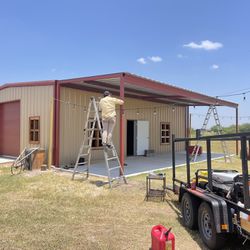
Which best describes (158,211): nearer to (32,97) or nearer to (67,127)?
(67,127)

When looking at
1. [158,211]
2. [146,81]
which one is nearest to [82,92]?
[146,81]

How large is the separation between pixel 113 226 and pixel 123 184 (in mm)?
3031

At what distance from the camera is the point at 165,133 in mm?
17219

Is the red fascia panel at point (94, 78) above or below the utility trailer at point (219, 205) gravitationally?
above

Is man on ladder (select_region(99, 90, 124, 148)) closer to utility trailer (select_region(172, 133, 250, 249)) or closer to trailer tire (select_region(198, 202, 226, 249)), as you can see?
utility trailer (select_region(172, 133, 250, 249))

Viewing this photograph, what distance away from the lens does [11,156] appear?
13.0m

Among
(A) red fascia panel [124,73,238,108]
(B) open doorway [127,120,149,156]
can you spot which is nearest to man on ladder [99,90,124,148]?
(A) red fascia panel [124,73,238,108]

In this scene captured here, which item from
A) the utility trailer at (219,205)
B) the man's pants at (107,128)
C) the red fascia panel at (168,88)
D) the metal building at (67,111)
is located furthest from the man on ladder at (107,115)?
the utility trailer at (219,205)

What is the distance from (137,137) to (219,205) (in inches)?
452

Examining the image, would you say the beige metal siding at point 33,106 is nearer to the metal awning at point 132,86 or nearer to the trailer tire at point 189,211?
the metal awning at point 132,86

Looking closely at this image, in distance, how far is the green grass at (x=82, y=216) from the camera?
13.0ft

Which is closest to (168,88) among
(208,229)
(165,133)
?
(165,133)

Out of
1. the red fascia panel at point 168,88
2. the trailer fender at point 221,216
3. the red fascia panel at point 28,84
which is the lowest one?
the trailer fender at point 221,216

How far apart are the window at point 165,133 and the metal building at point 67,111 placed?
1.50 m
